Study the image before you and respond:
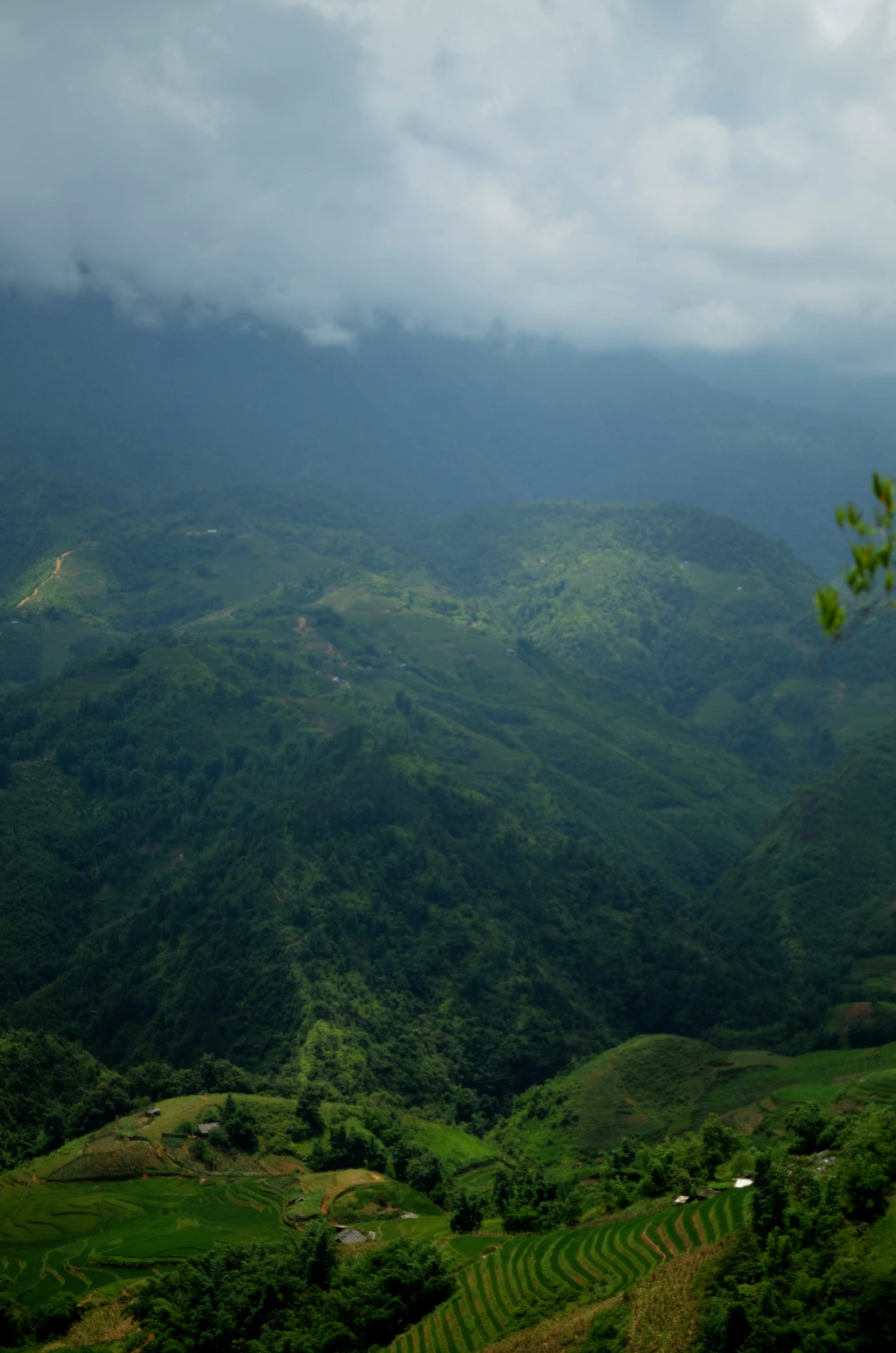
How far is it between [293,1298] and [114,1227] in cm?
1240

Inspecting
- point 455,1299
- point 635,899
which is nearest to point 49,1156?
point 455,1299

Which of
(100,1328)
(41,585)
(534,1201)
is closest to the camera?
(100,1328)

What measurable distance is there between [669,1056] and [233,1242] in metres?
40.1

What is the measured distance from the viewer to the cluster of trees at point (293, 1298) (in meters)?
37.7

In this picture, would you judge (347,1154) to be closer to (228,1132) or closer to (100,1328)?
(228,1132)

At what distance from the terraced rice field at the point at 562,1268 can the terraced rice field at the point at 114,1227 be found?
10.8 m

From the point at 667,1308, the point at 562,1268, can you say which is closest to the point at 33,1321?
the point at 562,1268

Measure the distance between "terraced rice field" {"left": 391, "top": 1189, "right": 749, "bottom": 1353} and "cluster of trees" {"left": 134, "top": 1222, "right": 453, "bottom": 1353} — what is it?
3.81 ft

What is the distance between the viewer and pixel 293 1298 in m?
39.9

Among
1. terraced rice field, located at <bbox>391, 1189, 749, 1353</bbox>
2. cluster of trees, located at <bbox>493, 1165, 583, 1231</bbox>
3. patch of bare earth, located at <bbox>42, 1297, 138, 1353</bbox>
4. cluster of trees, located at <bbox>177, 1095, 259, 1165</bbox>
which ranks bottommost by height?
cluster of trees, located at <bbox>493, 1165, 583, 1231</bbox>

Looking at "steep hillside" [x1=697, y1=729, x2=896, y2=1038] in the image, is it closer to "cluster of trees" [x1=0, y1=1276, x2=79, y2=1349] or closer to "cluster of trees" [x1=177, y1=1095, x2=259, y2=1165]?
"cluster of trees" [x1=177, y1=1095, x2=259, y2=1165]

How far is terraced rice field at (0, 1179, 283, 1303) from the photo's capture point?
143 ft

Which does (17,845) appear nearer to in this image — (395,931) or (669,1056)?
(395,931)

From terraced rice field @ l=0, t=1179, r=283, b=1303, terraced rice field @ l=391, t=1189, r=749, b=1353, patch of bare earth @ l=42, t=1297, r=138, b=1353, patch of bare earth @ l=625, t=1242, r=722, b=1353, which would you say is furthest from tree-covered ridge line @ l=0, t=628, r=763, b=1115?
patch of bare earth @ l=625, t=1242, r=722, b=1353
